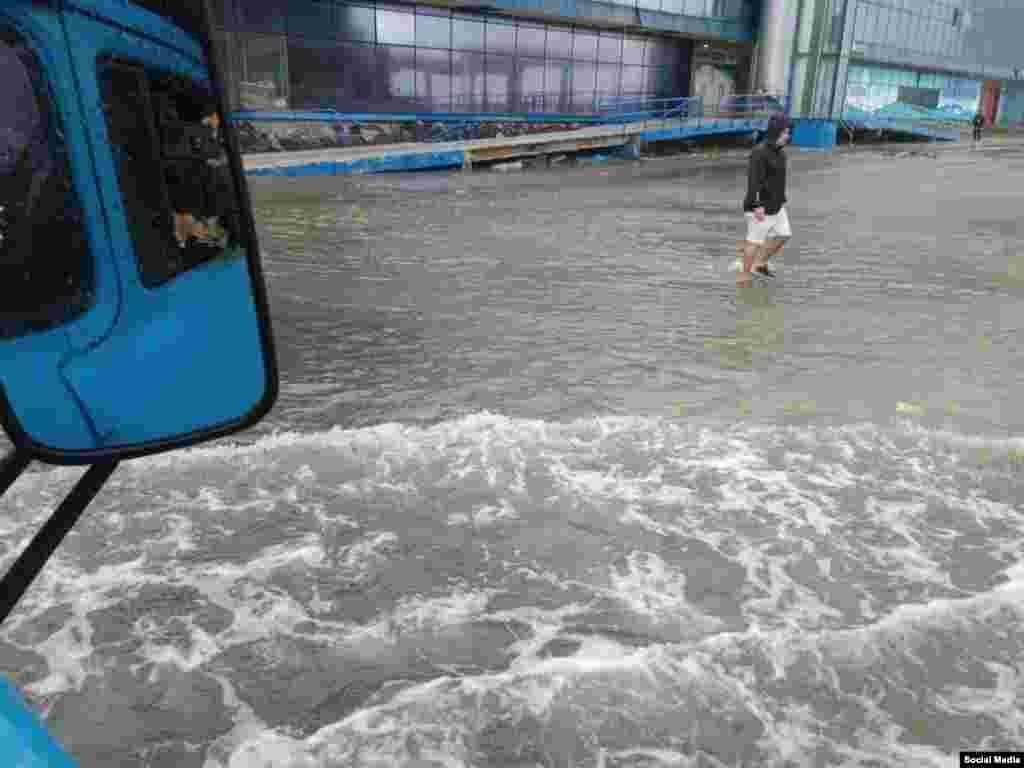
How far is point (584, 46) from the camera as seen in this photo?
32719 millimetres

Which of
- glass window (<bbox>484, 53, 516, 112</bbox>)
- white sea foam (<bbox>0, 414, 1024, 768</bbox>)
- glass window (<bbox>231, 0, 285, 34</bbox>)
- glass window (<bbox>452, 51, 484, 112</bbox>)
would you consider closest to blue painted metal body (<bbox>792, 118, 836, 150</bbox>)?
glass window (<bbox>484, 53, 516, 112</bbox>)

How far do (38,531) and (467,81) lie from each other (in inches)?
1178

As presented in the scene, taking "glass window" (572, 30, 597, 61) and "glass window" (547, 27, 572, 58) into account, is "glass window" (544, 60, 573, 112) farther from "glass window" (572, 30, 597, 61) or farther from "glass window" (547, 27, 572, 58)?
"glass window" (572, 30, 597, 61)

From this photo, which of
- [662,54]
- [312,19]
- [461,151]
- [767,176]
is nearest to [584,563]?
[767,176]

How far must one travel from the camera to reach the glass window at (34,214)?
94cm

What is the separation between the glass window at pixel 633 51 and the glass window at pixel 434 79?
9742 mm

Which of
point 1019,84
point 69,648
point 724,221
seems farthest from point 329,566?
point 1019,84

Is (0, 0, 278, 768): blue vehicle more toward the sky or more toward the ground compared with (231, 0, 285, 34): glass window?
more toward the ground

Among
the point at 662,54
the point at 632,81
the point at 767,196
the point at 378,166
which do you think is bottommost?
the point at 378,166

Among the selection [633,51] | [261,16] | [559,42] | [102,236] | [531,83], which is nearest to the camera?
[102,236]

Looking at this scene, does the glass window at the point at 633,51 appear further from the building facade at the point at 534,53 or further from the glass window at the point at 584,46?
the glass window at the point at 584,46

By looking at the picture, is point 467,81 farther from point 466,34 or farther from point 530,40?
point 530,40

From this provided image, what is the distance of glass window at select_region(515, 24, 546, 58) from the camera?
99.2ft

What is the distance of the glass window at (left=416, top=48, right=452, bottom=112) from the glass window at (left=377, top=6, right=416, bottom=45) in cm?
60
